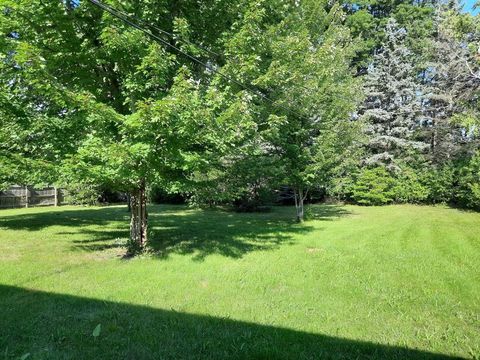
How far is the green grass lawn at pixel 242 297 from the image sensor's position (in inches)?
144

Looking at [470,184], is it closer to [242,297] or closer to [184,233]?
[184,233]

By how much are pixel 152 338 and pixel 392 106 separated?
23080mm

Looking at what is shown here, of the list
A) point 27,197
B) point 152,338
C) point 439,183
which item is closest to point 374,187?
point 439,183

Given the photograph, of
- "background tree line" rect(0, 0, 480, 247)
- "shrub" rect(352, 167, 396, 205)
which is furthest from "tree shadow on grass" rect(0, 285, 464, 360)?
"shrub" rect(352, 167, 396, 205)

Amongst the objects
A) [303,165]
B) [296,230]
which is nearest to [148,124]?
[296,230]

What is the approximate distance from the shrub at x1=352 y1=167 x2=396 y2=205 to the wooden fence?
56.8 feet

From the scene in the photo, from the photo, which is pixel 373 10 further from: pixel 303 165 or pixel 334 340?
pixel 334 340

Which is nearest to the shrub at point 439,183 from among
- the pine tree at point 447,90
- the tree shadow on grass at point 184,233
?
the pine tree at point 447,90

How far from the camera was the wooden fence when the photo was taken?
19281mm

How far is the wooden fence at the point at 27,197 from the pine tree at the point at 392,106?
18.5m

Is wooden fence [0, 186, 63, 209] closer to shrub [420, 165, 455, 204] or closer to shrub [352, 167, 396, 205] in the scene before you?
shrub [352, 167, 396, 205]

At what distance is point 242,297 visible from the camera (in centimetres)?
524

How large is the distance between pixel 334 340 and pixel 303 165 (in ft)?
32.0

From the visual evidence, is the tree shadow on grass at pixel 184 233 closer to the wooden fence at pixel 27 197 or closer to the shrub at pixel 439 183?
the wooden fence at pixel 27 197
